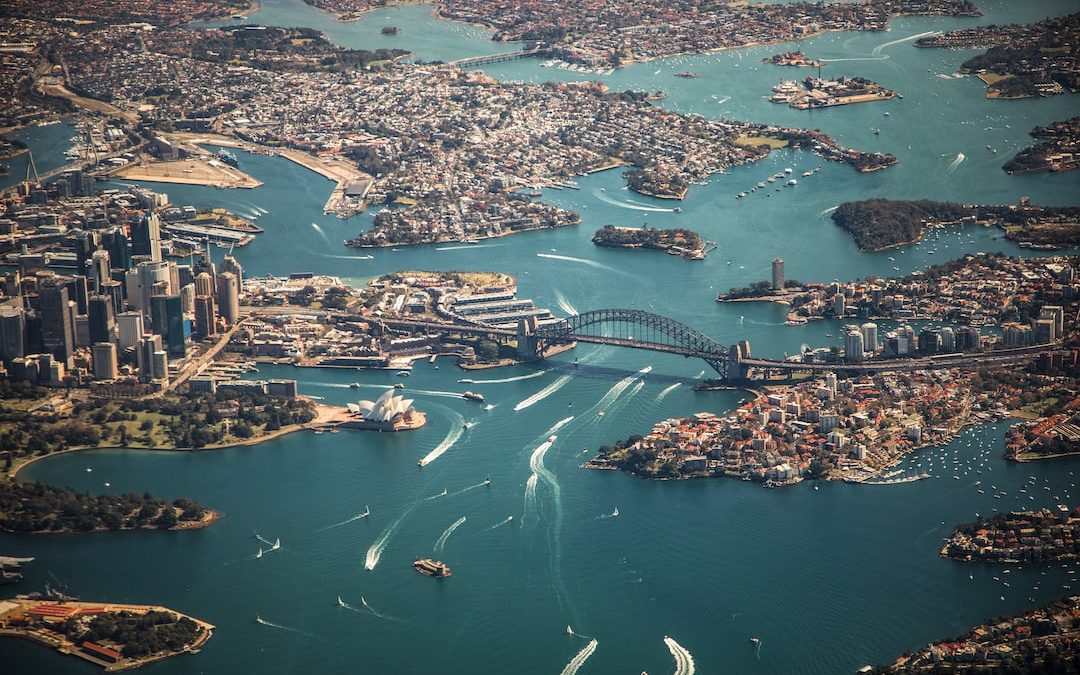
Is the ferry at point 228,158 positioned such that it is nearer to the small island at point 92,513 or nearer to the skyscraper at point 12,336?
the skyscraper at point 12,336

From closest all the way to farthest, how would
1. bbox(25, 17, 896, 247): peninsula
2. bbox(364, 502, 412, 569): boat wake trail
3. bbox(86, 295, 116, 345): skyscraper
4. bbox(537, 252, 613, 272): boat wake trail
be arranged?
bbox(364, 502, 412, 569): boat wake trail, bbox(86, 295, 116, 345): skyscraper, bbox(537, 252, 613, 272): boat wake trail, bbox(25, 17, 896, 247): peninsula

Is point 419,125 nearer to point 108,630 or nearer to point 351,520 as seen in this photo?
point 351,520

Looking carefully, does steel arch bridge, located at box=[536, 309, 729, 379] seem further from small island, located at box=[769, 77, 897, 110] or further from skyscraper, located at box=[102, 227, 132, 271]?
small island, located at box=[769, 77, 897, 110]

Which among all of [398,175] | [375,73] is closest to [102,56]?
[375,73]

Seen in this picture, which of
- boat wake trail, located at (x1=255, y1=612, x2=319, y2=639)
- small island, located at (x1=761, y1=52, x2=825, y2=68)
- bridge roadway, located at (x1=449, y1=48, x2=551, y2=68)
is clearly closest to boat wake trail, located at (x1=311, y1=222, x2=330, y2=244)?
bridge roadway, located at (x1=449, y1=48, x2=551, y2=68)

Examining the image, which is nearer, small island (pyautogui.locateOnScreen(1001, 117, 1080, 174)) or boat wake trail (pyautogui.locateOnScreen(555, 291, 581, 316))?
boat wake trail (pyautogui.locateOnScreen(555, 291, 581, 316))

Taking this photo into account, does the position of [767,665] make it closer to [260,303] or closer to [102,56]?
[260,303]

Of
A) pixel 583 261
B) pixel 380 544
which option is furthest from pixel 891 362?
pixel 380 544
